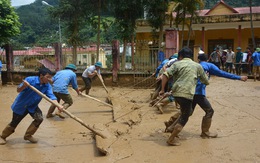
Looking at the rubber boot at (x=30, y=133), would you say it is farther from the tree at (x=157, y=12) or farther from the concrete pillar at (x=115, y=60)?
the tree at (x=157, y=12)

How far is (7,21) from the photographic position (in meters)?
13.6

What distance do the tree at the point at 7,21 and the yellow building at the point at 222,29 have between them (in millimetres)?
9678

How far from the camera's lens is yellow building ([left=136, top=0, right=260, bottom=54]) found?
779 inches

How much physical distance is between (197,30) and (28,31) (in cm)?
5076

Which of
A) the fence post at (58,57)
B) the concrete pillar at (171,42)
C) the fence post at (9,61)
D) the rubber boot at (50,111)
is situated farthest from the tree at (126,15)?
the rubber boot at (50,111)

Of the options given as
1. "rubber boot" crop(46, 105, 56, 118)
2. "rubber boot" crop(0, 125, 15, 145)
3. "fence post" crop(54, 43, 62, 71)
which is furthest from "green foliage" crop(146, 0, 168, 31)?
"rubber boot" crop(0, 125, 15, 145)

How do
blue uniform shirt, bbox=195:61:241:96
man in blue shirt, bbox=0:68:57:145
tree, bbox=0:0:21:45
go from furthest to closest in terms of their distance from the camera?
1. tree, bbox=0:0:21:45
2. blue uniform shirt, bbox=195:61:241:96
3. man in blue shirt, bbox=0:68:57:145

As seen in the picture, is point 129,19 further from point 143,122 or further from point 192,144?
point 192,144

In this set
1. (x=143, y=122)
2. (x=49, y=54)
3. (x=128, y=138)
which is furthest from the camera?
(x=49, y=54)

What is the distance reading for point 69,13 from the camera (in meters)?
19.2

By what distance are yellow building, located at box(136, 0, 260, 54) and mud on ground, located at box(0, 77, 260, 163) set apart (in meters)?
12.8

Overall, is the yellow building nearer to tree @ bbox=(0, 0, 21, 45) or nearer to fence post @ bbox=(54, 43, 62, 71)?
fence post @ bbox=(54, 43, 62, 71)

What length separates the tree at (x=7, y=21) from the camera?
13.6 meters

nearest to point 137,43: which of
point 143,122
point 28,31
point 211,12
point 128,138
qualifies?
point 143,122
